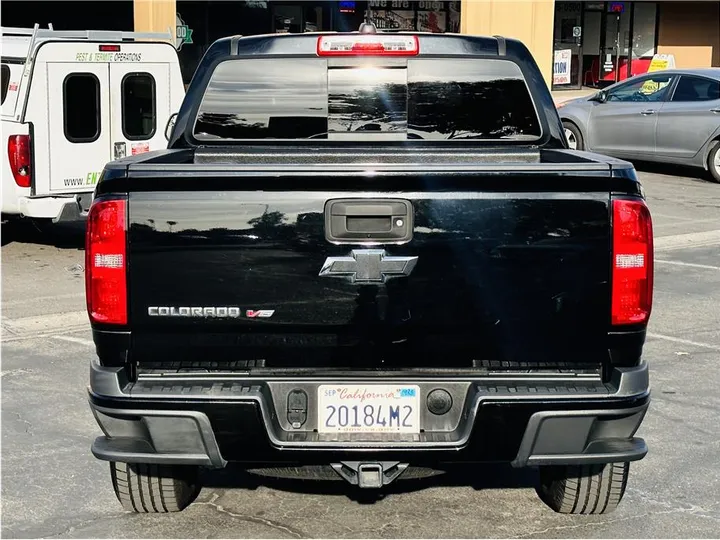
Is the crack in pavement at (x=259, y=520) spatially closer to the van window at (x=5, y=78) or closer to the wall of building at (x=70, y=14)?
the van window at (x=5, y=78)

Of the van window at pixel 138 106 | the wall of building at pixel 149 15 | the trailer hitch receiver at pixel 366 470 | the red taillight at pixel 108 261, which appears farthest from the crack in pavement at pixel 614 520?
the wall of building at pixel 149 15

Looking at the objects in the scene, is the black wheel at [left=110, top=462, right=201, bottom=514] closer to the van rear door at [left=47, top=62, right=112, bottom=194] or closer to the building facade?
the van rear door at [left=47, top=62, right=112, bottom=194]

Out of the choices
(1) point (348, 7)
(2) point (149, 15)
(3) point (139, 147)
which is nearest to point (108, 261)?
(3) point (139, 147)

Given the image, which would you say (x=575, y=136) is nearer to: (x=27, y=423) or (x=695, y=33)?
(x=27, y=423)

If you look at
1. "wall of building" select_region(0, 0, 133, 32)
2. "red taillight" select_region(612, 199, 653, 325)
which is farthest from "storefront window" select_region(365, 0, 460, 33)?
"red taillight" select_region(612, 199, 653, 325)

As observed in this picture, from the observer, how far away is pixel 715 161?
54.6ft

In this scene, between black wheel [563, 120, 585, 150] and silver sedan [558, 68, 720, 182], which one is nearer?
silver sedan [558, 68, 720, 182]

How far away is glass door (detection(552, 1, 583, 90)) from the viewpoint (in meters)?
28.8

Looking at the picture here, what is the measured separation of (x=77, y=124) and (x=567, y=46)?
66.4 ft

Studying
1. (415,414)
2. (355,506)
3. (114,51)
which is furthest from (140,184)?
(114,51)

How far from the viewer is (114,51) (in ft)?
39.1

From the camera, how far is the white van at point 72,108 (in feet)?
36.6

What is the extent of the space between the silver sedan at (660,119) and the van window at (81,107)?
8644mm

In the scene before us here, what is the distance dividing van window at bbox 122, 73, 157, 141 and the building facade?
9116 mm
